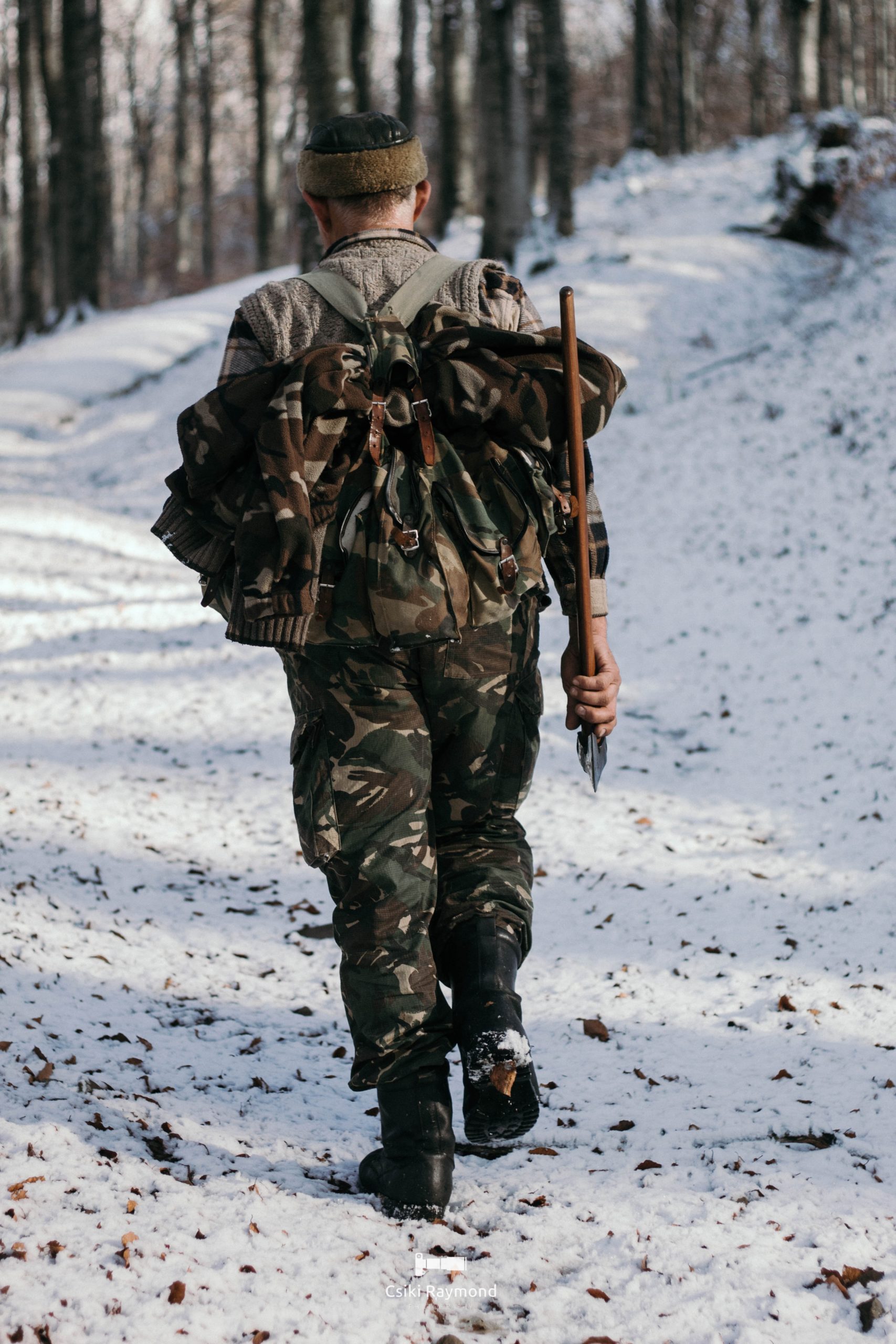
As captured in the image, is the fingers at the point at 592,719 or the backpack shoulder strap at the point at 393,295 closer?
the backpack shoulder strap at the point at 393,295

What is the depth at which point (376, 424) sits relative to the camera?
224 centimetres

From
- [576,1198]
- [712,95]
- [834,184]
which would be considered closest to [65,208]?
[834,184]

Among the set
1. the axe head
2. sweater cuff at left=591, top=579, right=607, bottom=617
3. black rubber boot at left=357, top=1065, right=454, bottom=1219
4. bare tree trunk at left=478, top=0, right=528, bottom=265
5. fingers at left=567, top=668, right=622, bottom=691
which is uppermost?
bare tree trunk at left=478, top=0, right=528, bottom=265

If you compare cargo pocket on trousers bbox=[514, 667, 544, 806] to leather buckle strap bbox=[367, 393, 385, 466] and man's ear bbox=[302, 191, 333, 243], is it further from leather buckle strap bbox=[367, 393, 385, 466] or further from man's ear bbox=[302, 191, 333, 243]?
man's ear bbox=[302, 191, 333, 243]

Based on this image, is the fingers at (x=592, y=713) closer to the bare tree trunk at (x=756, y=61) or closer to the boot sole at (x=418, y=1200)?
the boot sole at (x=418, y=1200)

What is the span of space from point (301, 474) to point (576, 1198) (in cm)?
174

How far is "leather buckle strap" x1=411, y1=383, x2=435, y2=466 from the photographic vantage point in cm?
226

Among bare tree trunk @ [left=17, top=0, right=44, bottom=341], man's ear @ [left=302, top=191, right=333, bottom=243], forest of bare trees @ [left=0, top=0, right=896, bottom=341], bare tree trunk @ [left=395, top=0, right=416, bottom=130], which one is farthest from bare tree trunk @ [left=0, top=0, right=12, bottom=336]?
man's ear @ [left=302, top=191, right=333, bottom=243]

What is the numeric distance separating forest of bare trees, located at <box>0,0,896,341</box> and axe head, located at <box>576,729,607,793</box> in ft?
30.6

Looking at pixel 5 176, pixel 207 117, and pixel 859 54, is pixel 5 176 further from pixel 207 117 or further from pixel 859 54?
pixel 859 54

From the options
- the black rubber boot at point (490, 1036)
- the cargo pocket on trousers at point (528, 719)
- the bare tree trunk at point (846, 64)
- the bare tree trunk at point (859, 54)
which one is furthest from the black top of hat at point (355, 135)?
the bare tree trunk at point (846, 64)

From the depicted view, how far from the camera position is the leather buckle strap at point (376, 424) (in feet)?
7.34

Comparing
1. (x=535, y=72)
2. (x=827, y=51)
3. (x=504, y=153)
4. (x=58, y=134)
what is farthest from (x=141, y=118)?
(x=504, y=153)

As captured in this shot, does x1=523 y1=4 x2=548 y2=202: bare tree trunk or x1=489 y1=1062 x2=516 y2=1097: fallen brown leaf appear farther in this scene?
x1=523 y1=4 x2=548 y2=202: bare tree trunk
